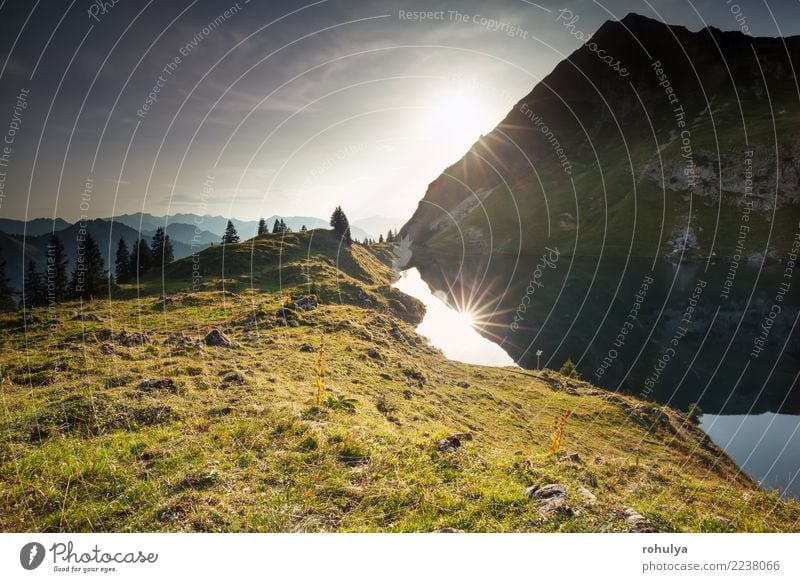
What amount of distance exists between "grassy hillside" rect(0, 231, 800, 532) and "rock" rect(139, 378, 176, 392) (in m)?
0.09

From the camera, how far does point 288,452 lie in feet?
28.6

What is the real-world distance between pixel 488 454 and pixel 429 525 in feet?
15.9

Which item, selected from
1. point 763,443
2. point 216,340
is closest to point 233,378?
point 216,340

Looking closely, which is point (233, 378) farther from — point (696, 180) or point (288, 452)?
point (696, 180)

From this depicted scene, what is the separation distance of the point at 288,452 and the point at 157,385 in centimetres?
778

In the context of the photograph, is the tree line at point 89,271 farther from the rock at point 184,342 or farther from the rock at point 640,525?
the rock at point 640,525

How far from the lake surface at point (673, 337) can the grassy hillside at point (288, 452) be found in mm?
10545

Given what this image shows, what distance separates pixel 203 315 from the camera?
102 ft

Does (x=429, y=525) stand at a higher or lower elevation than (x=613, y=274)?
lower

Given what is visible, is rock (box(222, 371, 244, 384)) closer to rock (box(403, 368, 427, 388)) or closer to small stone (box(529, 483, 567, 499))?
rock (box(403, 368, 427, 388))

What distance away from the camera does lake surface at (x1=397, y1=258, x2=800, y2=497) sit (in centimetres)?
3241

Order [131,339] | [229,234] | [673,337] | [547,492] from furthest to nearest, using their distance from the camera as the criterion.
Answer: [229,234] → [673,337] → [131,339] → [547,492]

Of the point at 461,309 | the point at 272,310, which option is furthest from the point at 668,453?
the point at 461,309
